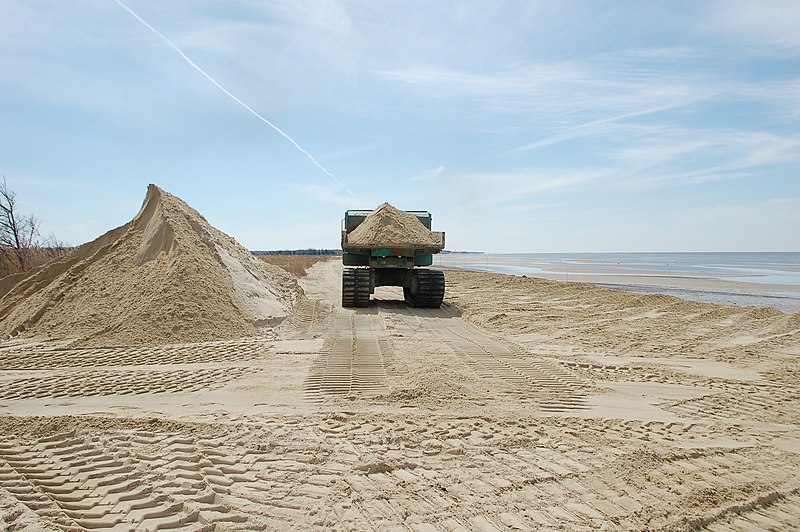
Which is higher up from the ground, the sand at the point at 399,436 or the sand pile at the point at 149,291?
the sand pile at the point at 149,291

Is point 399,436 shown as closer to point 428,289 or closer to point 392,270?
point 428,289

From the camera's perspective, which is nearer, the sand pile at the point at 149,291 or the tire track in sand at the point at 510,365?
the tire track in sand at the point at 510,365

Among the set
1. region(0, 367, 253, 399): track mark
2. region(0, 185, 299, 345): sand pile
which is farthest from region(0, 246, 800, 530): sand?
region(0, 185, 299, 345): sand pile

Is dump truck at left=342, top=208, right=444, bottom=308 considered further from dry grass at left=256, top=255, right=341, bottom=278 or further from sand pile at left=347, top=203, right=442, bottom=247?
dry grass at left=256, top=255, right=341, bottom=278

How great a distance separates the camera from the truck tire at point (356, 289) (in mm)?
14461

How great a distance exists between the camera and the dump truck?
14.6 m

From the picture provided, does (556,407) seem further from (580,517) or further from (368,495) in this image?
(368,495)

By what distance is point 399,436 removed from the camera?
4516 mm

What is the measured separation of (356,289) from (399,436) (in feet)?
32.9

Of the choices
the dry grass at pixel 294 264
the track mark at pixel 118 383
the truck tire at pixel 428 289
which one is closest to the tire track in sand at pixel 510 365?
the truck tire at pixel 428 289

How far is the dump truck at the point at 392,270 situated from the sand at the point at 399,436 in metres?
5.40

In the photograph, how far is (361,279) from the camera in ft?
47.5

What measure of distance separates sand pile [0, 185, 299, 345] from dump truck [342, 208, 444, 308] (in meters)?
2.10

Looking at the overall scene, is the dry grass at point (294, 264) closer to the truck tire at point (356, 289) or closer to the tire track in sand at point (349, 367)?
the truck tire at point (356, 289)
